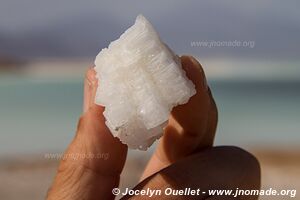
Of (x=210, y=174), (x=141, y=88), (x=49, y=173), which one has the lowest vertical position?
(x=49, y=173)

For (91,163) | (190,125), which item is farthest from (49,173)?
(91,163)

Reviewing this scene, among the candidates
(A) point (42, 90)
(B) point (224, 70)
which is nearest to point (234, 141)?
(A) point (42, 90)

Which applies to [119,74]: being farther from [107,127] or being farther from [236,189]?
[236,189]

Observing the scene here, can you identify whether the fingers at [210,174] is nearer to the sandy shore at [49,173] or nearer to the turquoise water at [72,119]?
the sandy shore at [49,173]

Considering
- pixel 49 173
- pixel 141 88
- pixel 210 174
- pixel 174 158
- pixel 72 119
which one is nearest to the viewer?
pixel 141 88

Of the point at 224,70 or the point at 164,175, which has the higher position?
the point at 164,175

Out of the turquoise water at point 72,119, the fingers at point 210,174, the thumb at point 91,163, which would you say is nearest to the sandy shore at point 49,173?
the turquoise water at point 72,119

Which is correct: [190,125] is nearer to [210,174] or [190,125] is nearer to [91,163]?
[210,174]

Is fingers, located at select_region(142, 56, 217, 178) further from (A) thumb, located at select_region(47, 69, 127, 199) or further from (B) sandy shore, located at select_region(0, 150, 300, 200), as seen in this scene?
(B) sandy shore, located at select_region(0, 150, 300, 200)
